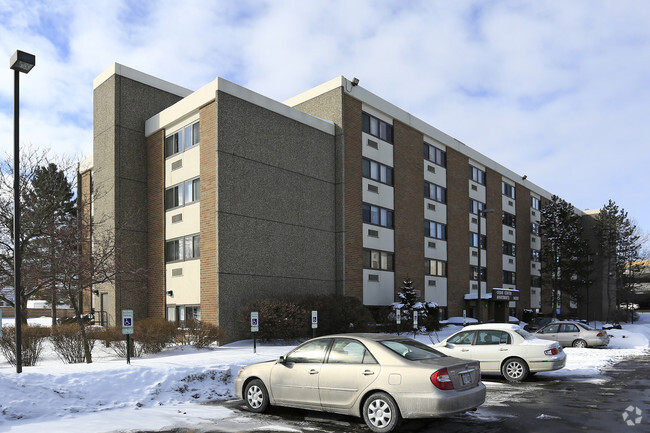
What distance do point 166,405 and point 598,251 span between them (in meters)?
64.8

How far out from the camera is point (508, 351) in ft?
45.8

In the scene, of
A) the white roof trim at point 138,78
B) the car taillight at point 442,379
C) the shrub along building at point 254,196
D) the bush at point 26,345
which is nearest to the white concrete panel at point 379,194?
the shrub along building at point 254,196

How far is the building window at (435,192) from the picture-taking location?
37.8 metres

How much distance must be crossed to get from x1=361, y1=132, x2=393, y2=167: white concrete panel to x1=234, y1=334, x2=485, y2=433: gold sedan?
2325 centimetres

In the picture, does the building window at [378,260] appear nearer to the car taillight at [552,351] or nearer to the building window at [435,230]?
the building window at [435,230]

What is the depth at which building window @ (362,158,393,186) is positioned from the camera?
105 ft

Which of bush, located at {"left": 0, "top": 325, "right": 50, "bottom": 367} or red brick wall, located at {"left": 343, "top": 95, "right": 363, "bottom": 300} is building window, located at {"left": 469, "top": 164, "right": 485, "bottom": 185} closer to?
red brick wall, located at {"left": 343, "top": 95, "right": 363, "bottom": 300}

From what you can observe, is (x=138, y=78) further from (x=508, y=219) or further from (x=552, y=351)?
(x=508, y=219)

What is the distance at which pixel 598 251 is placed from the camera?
65.1m

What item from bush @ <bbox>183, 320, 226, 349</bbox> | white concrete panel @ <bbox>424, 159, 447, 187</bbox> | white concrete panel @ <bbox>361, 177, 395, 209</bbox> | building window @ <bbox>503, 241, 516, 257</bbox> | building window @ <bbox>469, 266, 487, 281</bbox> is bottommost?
bush @ <bbox>183, 320, 226, 349</bbox>

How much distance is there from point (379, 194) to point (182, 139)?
1173cm

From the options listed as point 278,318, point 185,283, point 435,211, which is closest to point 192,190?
point 185,283

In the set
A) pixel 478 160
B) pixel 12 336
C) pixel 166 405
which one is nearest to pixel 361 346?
pixel 166 405

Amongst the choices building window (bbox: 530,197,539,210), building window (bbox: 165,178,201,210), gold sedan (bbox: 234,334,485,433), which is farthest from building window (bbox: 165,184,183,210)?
building window (bbox: 530,197,539,210)
